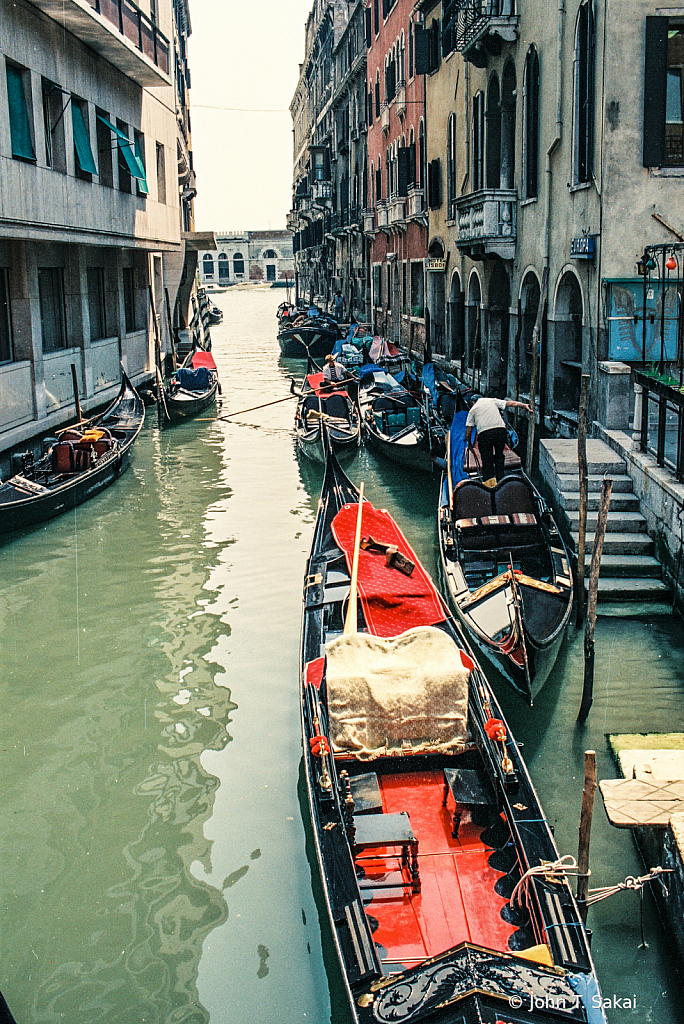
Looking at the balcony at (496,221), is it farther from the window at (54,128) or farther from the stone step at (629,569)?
the stone step at (629,569)

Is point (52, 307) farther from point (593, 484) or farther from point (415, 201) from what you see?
point (415, 201)

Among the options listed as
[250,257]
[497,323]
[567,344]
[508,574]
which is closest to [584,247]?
[567,344]

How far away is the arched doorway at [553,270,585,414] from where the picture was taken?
1203 cm

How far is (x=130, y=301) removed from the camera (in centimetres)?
2119

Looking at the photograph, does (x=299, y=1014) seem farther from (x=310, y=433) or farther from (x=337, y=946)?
(x=310, y=433)

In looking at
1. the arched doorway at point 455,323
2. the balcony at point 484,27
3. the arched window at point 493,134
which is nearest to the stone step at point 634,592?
the balcony at point 484,27

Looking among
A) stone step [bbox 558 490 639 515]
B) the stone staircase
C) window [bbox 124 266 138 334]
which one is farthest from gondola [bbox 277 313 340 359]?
stone step [bbox 558 490 639 515]

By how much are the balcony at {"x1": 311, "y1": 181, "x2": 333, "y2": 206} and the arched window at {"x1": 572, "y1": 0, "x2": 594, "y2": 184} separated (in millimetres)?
30639

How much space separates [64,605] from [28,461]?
347 cm

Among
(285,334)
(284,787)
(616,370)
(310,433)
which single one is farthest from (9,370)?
(285,334)

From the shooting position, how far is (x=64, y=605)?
8547 mm

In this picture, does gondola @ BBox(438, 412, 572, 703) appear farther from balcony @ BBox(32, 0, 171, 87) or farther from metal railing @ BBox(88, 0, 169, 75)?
metal railing @ BBox(88, 0, 169, 75)

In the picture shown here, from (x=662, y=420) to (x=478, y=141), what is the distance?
9466 mm

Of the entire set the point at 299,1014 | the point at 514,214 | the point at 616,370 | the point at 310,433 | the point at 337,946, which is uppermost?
the point at 514,214
